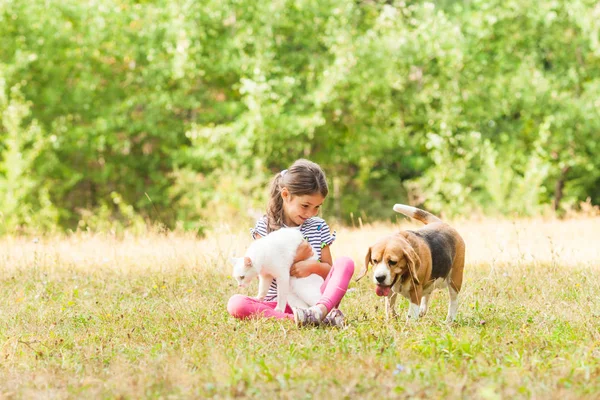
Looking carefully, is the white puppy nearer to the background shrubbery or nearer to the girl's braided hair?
the girl's braided hair

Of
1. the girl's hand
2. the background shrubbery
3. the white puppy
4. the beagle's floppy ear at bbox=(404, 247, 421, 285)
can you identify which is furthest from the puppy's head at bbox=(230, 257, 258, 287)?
the background shrubbery

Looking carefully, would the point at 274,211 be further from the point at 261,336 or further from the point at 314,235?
the point at 261,336

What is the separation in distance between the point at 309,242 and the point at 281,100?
12.9 meters

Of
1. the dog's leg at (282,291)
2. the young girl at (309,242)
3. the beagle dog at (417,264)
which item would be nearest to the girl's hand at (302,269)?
the young girl at (309,242)

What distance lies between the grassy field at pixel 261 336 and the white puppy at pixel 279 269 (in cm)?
37

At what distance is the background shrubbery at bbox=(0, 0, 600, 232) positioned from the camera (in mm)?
18922

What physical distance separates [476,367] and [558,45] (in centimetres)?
1871

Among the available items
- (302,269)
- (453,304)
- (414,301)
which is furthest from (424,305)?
(302,269)

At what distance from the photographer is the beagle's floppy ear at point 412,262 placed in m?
5.01

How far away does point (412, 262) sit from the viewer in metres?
5.00

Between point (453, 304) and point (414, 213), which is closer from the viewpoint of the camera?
point (453, 304)

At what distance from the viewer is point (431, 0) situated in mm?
22609

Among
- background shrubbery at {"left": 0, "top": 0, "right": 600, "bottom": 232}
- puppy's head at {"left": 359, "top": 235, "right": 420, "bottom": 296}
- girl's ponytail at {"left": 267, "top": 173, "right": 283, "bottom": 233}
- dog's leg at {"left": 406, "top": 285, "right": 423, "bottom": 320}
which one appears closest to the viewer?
puppy's head at {"left": 359, "top": 235, "right": 420, "bottom": 296}

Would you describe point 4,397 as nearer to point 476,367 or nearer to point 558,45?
point 476,367
